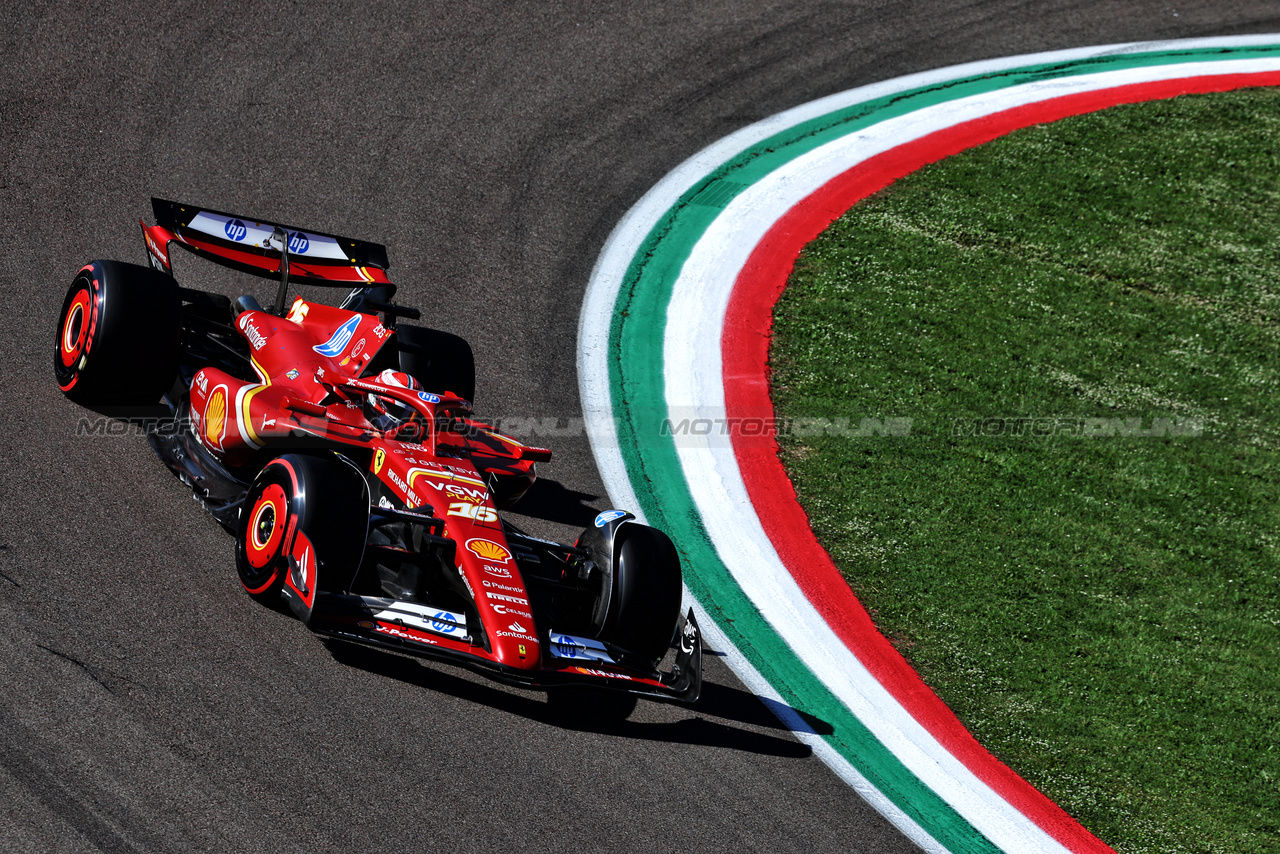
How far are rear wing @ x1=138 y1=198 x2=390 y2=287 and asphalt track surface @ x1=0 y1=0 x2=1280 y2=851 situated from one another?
4.09 ft

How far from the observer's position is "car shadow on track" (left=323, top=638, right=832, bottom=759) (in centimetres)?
665

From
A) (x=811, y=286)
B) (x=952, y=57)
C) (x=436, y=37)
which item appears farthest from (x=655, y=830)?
(x=952, y=57)

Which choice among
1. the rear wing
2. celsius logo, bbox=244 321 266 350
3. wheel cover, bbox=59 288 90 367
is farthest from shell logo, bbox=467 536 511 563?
wheel cover, bbox=59 288 90 367

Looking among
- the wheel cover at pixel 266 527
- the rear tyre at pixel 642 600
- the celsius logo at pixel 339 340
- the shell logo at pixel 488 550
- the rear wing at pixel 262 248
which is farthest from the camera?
the rear wing at pixel 262 248

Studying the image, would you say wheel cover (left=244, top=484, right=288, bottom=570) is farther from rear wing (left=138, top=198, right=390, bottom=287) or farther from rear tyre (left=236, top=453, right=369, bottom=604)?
rear wing (left=138, top=198, right=390, bottom=287)

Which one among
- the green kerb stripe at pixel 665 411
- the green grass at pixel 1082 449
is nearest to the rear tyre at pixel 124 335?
the green kerb stripe at pixel 665 411

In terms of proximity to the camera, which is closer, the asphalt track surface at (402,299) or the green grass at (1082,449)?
the asphalt track surface at (402,299)

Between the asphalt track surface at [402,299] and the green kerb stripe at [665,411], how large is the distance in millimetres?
402

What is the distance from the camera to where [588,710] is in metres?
6.84

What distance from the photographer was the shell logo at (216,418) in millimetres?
7277

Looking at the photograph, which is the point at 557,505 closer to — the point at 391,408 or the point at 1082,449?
the point at 391,408

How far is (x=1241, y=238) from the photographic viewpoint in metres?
13.3

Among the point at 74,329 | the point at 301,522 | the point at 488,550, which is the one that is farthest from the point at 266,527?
the point at 74,329

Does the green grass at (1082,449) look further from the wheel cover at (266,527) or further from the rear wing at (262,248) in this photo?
the wheel cover at (266,527)
